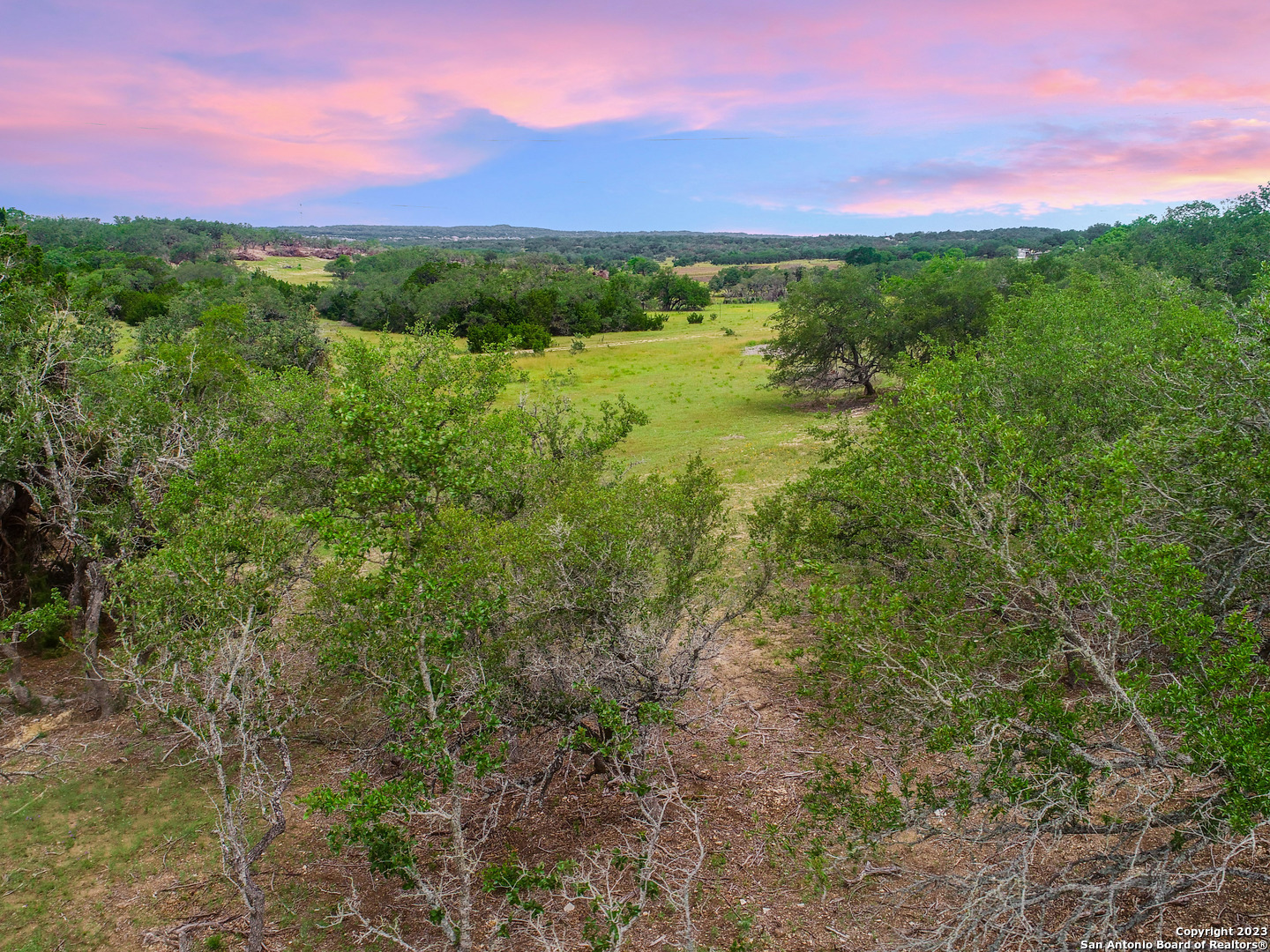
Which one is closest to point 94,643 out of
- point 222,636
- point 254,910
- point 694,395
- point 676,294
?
point 222,636

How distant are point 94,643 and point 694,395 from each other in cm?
4059

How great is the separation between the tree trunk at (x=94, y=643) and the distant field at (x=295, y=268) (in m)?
110

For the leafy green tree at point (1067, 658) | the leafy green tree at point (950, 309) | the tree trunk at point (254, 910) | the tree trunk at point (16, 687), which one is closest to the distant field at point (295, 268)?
the leafy green tree at point (950, 309)

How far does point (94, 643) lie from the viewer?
13.8 m

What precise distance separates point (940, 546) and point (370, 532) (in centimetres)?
794

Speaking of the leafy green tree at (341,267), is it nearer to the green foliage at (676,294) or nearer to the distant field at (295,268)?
the distant field at (295,268)

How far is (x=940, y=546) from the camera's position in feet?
34.4

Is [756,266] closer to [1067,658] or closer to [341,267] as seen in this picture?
[341,267]

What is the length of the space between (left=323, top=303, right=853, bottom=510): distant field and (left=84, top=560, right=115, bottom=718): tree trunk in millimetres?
10699

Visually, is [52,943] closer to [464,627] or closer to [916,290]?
[464,627]

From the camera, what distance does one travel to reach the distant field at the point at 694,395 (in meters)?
32.3

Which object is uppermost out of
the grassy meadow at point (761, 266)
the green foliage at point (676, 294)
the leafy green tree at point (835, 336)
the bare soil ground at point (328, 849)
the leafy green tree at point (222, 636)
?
the grassy meadow at point (761, 266)

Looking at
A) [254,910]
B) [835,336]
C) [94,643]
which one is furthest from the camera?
[835,336]

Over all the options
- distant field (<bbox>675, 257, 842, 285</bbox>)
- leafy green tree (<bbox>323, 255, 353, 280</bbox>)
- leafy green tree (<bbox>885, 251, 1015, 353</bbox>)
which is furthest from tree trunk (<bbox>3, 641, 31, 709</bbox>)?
distant field (<bbox>675, 257, 842, 285</bbox>)
